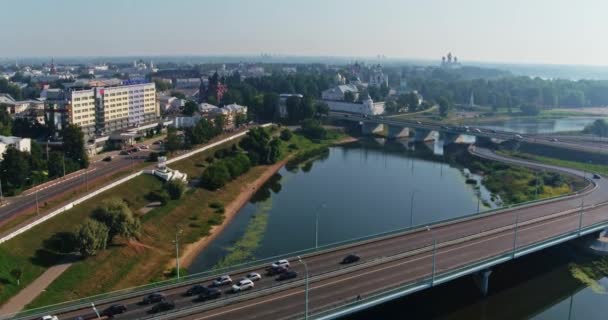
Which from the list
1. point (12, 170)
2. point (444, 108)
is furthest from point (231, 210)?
point (444, 108)

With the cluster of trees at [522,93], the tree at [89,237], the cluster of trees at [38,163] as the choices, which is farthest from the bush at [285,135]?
the cluster of trees at [522,93]

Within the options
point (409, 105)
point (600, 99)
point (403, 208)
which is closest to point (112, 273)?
point (403, 208)

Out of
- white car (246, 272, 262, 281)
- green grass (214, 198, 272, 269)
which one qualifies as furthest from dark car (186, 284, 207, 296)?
green grass (214, 198, 272, 269)

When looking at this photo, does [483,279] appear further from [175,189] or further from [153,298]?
[175,189]

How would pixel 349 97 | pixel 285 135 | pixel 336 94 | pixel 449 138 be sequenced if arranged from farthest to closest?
1. pixel 336 94
2. pixel 349 97
3. pixel 449 138
4. pixel 285 135

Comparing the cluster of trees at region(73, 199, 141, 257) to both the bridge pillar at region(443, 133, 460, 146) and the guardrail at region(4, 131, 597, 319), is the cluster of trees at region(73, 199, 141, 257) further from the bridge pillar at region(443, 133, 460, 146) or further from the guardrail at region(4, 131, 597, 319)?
the bridge pillar at region(443, 133, 460, 146)

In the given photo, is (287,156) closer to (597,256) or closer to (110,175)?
(110,175)

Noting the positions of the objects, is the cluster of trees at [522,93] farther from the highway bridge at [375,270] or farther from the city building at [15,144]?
the city building at [15,144]

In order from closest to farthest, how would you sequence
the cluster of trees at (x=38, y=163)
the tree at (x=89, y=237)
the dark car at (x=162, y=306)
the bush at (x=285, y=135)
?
1. the dark car at (x=162, y=306)
2. the tree at (x=89, y=237)
3. the cluster of trees at (x=38, y=163)
4. the bush at (x=285, y=135)
